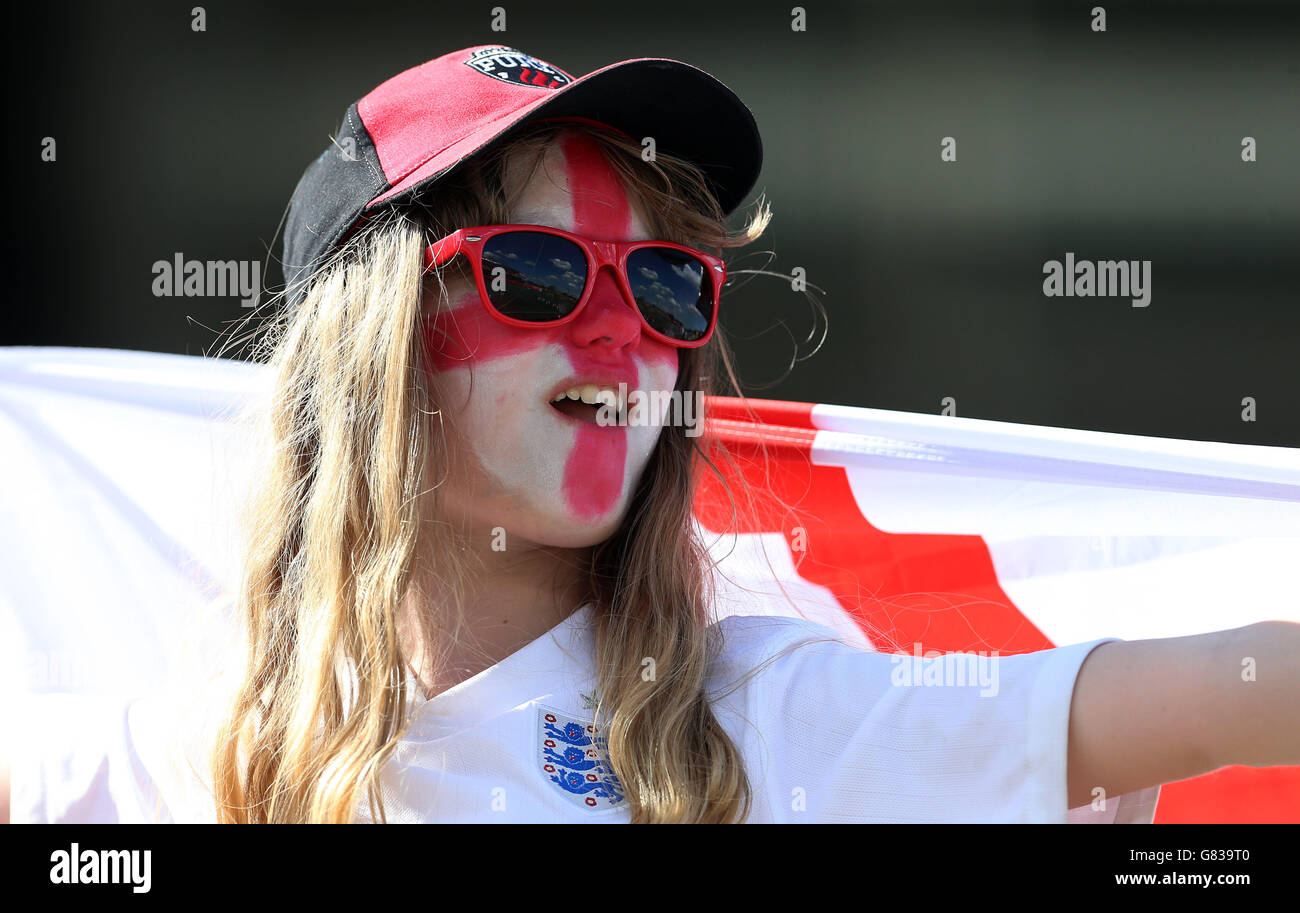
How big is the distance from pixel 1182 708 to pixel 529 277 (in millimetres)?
743

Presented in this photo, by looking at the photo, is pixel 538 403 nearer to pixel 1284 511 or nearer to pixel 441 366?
pixel 441 366

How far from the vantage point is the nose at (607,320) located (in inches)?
53.3

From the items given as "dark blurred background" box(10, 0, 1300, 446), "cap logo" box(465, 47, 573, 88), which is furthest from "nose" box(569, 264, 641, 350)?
"dark blurred background" box(10, 0, 1300, 446)

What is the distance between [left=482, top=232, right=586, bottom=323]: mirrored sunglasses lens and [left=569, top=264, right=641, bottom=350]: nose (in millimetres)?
21

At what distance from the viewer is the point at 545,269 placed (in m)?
1.35

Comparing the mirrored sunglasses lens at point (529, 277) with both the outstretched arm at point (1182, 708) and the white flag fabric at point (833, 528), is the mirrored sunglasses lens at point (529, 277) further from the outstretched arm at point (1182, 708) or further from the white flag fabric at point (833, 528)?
the outstretched arm at point (1182, 708)

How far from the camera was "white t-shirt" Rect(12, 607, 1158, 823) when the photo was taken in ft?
3.89

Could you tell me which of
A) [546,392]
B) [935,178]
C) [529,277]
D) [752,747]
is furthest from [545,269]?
[935,178]

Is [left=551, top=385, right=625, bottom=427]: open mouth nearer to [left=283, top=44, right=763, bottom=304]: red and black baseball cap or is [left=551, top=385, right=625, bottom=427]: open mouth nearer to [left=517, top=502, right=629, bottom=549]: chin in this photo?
[left=517, top=502, right=629, bottom=549]: chin

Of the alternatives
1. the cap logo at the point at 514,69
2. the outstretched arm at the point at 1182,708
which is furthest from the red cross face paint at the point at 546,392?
the outstretched arm at the point at 1182,708

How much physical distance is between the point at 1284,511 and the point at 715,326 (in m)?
0.71

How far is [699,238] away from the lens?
4.97 ft

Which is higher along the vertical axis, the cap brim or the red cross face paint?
the cap brim
